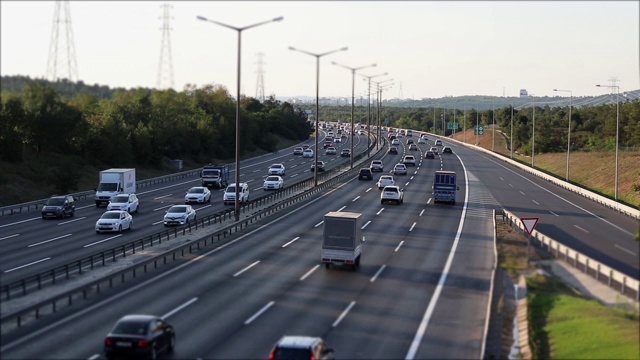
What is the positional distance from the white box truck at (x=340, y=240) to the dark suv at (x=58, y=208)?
2683 centimetres

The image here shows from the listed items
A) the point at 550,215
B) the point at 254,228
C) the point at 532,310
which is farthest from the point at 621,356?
the point at 550,215

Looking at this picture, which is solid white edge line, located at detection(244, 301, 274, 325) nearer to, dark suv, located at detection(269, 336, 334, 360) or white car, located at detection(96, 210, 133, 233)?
dark suv, located at detection(269, 336, 334, 360)

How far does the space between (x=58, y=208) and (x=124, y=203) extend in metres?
4.45

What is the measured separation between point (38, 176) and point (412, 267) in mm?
48071

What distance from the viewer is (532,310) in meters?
27.0

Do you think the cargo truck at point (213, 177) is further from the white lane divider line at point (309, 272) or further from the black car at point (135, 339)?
the black car at point (135, 339)

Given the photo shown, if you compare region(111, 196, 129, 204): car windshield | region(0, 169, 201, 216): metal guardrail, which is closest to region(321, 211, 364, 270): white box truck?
region(111, 196, 129, 204): car windshield

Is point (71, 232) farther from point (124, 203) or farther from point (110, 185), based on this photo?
point (110, 185)

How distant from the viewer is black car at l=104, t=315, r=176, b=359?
66.6 ft

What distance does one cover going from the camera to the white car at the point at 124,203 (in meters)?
56.7

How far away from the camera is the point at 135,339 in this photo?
20.4 metres

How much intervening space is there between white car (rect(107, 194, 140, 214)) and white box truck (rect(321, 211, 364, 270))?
2527 centimetres

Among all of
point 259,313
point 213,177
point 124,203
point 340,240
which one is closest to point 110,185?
point 124,203

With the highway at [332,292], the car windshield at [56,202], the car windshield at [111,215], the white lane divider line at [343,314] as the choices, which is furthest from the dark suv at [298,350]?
the car windshield at [56,202]
